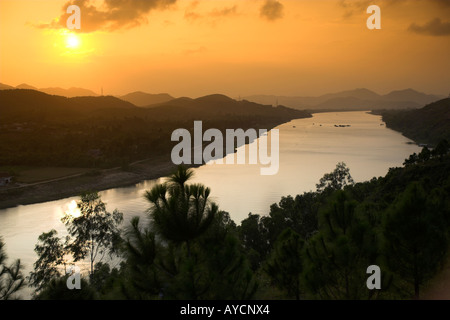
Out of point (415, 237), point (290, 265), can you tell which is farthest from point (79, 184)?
point (415, 237)

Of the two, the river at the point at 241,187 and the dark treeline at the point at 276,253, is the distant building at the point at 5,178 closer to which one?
the river at the point at 241,187

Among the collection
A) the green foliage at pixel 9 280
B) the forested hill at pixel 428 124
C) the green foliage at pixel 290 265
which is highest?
the forested hill at pixel 428 124

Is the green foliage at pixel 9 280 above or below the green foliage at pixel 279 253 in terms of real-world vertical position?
below

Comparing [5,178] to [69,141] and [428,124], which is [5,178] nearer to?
[69,141]

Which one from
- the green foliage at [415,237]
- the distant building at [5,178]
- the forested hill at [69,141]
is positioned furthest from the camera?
the forested hill at [69,141]

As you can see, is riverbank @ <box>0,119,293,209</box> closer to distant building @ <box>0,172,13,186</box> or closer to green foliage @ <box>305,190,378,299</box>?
distant building @ <box>0,172,13,186</box>

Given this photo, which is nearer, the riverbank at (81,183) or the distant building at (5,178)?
the riverbank at (81,183)

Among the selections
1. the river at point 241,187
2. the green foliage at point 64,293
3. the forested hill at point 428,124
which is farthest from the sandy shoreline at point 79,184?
the forested hill at point 428,124
